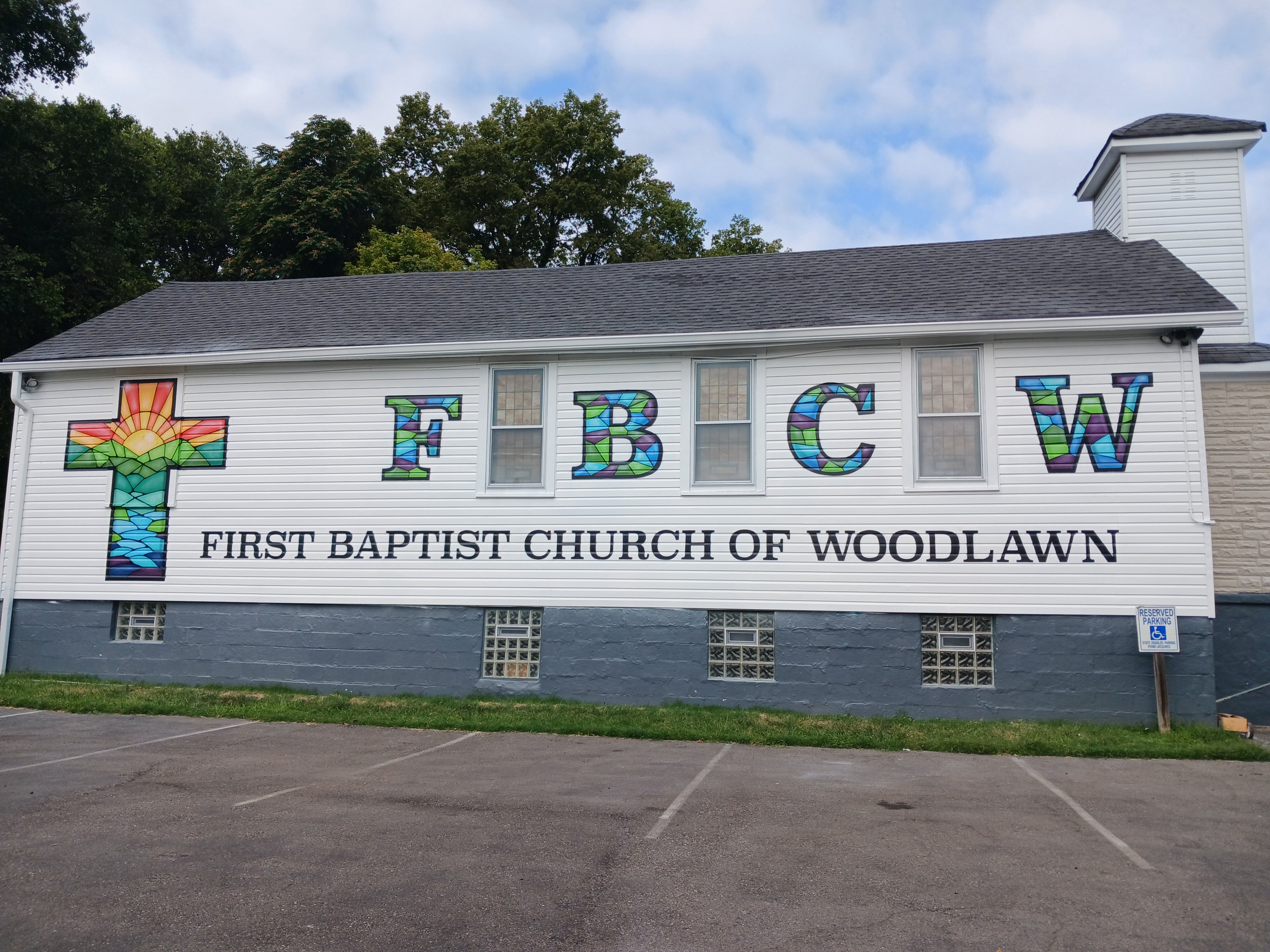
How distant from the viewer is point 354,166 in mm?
35812

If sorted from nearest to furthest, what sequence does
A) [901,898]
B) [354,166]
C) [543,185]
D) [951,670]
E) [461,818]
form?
[901,898], [461,818], [951,670], [354,166], [543,185]

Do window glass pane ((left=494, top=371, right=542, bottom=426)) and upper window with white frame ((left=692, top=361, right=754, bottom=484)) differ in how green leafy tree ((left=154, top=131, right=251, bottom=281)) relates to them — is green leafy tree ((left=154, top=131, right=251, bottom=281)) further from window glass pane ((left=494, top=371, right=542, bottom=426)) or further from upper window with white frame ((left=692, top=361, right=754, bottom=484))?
upper window with white frame ((left=692, top=361, right=754, bottom=484))

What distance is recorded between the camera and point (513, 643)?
14.6 m

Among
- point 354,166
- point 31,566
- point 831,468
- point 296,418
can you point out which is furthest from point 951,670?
point 354,166

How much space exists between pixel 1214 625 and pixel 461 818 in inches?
409

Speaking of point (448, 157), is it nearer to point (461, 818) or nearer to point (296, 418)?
point (296, 418)

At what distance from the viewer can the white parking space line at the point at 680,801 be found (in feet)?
24.9

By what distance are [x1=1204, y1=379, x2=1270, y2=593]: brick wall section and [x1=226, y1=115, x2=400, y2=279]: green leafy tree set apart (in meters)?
27.9

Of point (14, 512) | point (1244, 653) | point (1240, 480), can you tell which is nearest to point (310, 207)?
point (14, 512)

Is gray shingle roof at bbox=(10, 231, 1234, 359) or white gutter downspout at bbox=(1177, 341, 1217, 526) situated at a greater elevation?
gray shingle roof at bbox=(10, 231, 1234, 359)

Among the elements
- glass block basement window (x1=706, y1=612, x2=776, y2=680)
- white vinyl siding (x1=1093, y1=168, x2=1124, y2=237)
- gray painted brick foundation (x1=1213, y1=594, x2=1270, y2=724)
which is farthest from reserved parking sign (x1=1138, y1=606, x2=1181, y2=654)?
white vinyl siding (x1=1093, y1=168, x2=1124, y2=237)

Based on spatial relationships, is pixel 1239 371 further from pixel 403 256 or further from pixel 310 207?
pixel 310 207

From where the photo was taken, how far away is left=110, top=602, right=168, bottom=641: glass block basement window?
15758mm

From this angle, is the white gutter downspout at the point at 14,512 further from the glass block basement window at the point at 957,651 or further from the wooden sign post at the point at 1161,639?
the wooden sign post at the point at 1161,639
